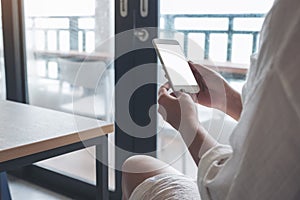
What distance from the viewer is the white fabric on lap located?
3.11 feet

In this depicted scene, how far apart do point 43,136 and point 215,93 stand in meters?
0.48

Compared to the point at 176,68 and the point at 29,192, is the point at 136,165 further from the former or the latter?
the point at 29,192

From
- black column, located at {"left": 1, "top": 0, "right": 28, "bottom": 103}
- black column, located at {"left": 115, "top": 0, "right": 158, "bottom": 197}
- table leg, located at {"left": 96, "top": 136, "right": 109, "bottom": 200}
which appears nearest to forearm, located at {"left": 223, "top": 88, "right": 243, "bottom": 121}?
table leg, located at {"left": 96, "top": 136, "right": 109, "bottom": 200}

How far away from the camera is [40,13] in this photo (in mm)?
2465

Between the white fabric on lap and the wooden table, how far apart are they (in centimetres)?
23

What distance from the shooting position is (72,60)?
7.54 ft

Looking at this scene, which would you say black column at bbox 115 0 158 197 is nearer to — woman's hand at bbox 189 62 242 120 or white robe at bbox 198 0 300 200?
woman's hand at bbox 189 62 242 120

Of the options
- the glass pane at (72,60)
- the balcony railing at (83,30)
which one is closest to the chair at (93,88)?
the glass pane at (72,60)

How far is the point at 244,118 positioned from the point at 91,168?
1904 mm

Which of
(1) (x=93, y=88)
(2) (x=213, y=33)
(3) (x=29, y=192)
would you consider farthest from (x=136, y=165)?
(3) (x=29, y=192)

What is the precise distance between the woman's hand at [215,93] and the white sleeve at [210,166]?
31 cm

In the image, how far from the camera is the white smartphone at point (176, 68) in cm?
85

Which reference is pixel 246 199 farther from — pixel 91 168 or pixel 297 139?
pixel 91 168

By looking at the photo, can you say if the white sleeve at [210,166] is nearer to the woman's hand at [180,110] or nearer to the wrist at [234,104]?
the woman's hand at [180,110]
